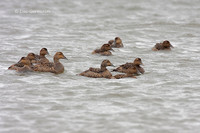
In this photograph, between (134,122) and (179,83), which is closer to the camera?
(134,122)

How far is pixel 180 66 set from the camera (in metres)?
13.9

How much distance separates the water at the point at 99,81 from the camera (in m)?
9.38

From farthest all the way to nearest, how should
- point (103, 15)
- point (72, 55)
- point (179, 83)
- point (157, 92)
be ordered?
point (103, 15)
point (72, 55)
point (179, 83)
point (157, 92)

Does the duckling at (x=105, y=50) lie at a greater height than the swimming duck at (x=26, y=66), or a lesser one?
greater

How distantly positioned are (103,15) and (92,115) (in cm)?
1516

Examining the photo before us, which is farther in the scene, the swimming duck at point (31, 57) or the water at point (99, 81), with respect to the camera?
the swimming duck at point (31, 57)

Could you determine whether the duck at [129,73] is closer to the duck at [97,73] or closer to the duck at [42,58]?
the duck at [97,73]

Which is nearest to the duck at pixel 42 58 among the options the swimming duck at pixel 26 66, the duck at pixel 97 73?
the swimming duck at pixel 26 66

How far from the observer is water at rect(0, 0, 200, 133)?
30.8 feet

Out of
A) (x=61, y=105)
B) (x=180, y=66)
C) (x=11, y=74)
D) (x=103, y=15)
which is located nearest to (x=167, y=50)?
(x=180, y=66)

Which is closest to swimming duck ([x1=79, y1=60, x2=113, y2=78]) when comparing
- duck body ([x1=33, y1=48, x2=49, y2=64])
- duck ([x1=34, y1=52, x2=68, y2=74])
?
duck ([x1=34, y1=52, x2=68, y2=74])

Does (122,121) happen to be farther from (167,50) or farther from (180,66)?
(167,50)

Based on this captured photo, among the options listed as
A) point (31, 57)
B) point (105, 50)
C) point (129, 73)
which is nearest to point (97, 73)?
point (129, 73)

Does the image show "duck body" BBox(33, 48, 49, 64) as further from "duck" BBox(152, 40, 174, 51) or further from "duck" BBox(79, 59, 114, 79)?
"duck" BBox(152, 40, 174, 51)
